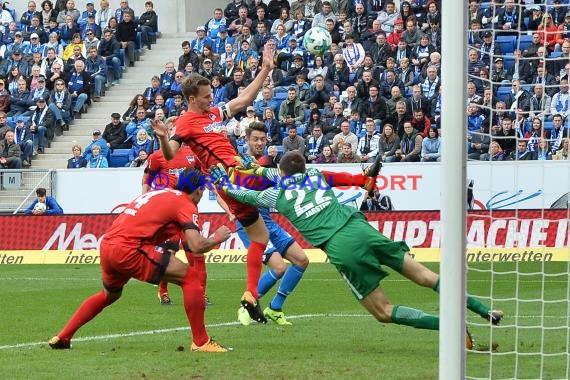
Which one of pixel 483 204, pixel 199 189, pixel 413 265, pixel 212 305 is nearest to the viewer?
pixel 413 265

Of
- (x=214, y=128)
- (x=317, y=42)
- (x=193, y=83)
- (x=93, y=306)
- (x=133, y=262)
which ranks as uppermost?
(x=317, y=42)

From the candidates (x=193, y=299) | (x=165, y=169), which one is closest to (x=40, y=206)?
(x=165, y=169)

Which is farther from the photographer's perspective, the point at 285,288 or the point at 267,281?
the point at 267,281

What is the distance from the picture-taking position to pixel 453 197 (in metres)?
7.25

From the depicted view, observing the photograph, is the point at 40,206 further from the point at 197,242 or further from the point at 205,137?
the point at 197,242

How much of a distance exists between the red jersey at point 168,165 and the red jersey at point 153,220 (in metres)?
3.83

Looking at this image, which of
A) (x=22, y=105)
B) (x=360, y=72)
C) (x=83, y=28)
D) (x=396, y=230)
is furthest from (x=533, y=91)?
(x=83, y=28)

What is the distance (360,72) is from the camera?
90.1 ft

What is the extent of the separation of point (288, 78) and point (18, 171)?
712cm

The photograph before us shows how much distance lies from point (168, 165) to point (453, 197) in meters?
7.86

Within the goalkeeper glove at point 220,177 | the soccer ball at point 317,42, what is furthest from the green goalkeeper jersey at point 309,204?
the soccer ball at point 317,42

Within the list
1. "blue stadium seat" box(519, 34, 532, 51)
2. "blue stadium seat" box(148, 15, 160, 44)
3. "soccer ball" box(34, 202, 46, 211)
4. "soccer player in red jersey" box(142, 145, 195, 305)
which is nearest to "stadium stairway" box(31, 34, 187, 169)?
"blue stadium seat" box(148, 15, 160, 44)

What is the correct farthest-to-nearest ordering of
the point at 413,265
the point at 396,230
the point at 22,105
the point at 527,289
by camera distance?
1. the point at 22,105
2. the point at 396,230
3. the point at 527,289
4. the point at 413,265

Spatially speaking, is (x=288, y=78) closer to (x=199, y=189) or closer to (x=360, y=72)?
(x=360, y=72)
